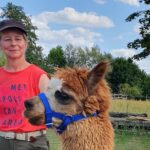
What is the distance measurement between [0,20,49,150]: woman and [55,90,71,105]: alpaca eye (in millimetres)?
268

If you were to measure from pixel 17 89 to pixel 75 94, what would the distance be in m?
0.58

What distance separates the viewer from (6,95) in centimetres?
475

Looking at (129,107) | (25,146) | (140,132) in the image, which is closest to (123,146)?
(140,132)

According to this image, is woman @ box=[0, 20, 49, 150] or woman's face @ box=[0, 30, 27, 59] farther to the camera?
woman's face @ box=[0, 30, 27, 59]

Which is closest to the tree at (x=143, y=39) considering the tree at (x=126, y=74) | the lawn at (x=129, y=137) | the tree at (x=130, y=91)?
the lawn at (x=129, y=137)

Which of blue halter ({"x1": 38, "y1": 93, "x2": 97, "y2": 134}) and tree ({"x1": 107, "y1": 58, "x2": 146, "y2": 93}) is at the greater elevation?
tree ({"x1": 107, "y1": 58, "x2": 146, "y2": 93})

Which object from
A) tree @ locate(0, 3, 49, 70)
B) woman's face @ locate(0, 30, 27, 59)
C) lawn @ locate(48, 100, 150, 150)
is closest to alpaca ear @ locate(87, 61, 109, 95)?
woman's face @ locate(0, 30, 27, 59)

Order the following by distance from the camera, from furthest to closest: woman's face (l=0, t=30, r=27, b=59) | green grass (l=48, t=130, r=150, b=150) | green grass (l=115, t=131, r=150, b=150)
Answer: green grass (l=115, t=131, r=150, b=150)
green grass (l=48, t=130, r=150, b=150)
woman's face (l=0, t=30, r=27, b=59)

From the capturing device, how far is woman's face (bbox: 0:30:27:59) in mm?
4836

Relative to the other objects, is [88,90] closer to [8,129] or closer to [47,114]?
[47,114]

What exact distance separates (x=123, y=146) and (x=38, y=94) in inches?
308

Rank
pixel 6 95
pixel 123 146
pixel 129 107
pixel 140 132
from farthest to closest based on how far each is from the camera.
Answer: pixel 129 107 → pixel 140 132 → pixel 123 146 → pixel 6 95

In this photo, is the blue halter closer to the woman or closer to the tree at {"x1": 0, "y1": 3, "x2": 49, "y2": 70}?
the woman

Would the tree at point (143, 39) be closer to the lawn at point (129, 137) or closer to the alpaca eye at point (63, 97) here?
the lawn at point (129, 137)
